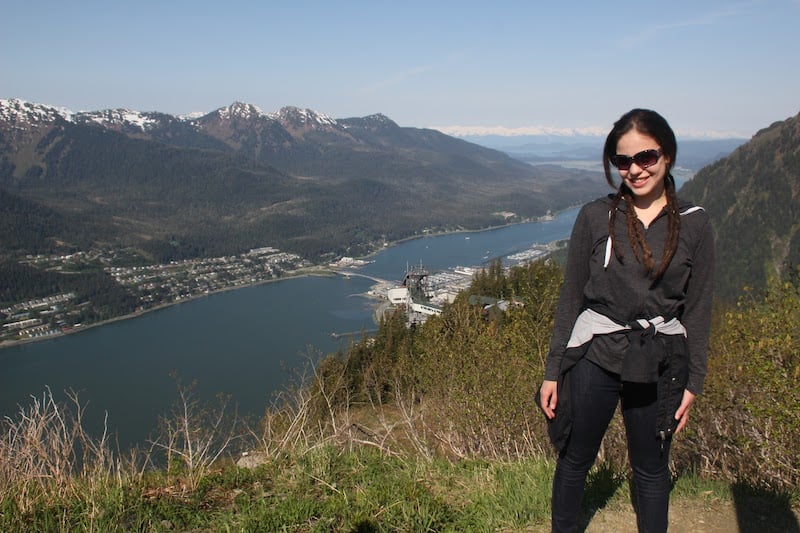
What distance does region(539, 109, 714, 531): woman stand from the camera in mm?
1484

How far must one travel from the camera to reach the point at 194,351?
3028cm

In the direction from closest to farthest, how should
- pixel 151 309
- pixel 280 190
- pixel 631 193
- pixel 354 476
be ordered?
pixel 631 193 < pixel 354 476 < pixel 151 309 < pixel 280 190

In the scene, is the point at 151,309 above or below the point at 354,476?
below

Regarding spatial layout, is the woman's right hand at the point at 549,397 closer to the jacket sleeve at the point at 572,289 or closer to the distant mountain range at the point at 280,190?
the jacket sleeve at the point at 572,289

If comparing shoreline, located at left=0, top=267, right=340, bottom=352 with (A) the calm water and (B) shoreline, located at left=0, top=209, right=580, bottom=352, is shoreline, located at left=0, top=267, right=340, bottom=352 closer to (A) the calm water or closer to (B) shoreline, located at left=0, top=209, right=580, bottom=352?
(B) shoreline, located at left=0, top=209, right=580, bottom=352

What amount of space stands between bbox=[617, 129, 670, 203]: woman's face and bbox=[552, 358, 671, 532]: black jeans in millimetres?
500

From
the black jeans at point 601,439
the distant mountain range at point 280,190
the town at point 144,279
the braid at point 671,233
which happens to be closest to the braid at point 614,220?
the braid at point 671,233

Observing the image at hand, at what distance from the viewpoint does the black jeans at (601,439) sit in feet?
5.18

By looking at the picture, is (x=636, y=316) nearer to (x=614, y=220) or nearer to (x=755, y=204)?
(x=614, y=220)

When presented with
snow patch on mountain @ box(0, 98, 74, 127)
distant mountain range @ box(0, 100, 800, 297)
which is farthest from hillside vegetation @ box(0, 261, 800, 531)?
snow patch on mountain @ box(0, 98, 74, 127)

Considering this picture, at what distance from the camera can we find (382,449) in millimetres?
2834

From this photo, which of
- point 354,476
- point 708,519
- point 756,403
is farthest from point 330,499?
point 756,403

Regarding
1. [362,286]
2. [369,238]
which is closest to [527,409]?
[362,286]

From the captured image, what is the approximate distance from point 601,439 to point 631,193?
2.36ft
